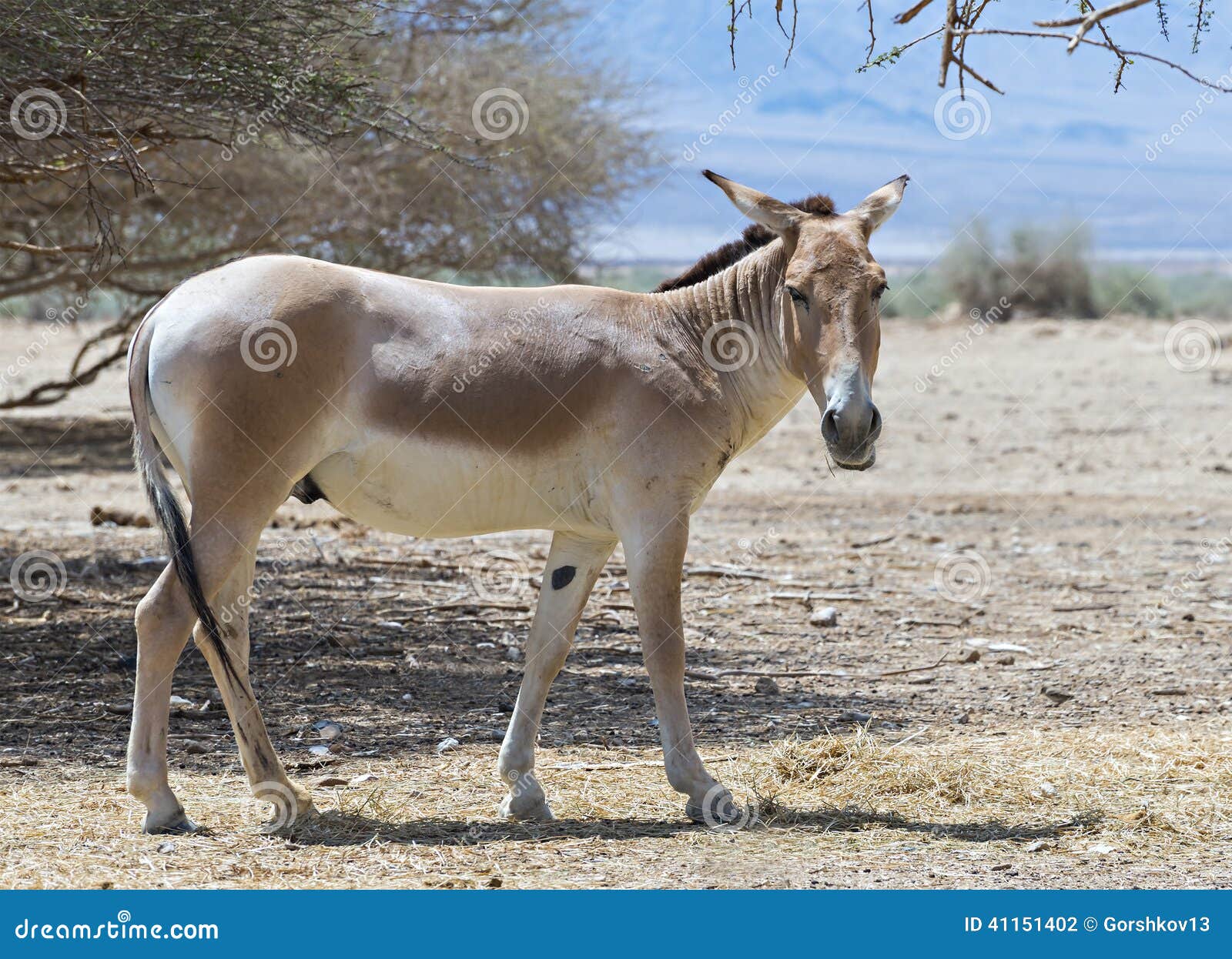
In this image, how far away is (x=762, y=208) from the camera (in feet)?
17.4

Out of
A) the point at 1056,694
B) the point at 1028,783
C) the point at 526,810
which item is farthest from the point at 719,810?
the point at 1056,694

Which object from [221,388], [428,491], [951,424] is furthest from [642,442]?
[951,424]

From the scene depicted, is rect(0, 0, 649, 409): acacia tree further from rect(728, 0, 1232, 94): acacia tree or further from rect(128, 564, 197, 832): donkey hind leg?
rect(728, 0, 1232, 94): acacia tree

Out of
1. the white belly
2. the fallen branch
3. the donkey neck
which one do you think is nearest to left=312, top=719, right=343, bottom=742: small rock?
the white belly

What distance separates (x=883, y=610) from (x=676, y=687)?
4.49m

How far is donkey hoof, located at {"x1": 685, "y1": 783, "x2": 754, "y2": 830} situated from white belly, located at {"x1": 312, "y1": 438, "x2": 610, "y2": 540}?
3.77ft

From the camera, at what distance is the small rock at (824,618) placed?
30.1ft

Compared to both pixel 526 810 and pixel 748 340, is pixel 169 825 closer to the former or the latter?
pixel 526 810

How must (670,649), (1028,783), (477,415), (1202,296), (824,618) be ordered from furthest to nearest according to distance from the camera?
(1202,296) < (824,618) < (1028,783) < (670,649) < (477,415)

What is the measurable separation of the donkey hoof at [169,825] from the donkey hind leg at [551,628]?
1255 mm

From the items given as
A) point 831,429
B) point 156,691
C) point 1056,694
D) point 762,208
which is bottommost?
point 1056,694

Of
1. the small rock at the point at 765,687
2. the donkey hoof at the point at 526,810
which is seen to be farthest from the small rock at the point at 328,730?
the small rock at the point at 765,687

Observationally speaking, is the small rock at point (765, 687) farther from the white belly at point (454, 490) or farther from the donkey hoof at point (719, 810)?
the white belly at point (454, 490)

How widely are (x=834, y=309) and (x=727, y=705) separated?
9.70 ft
